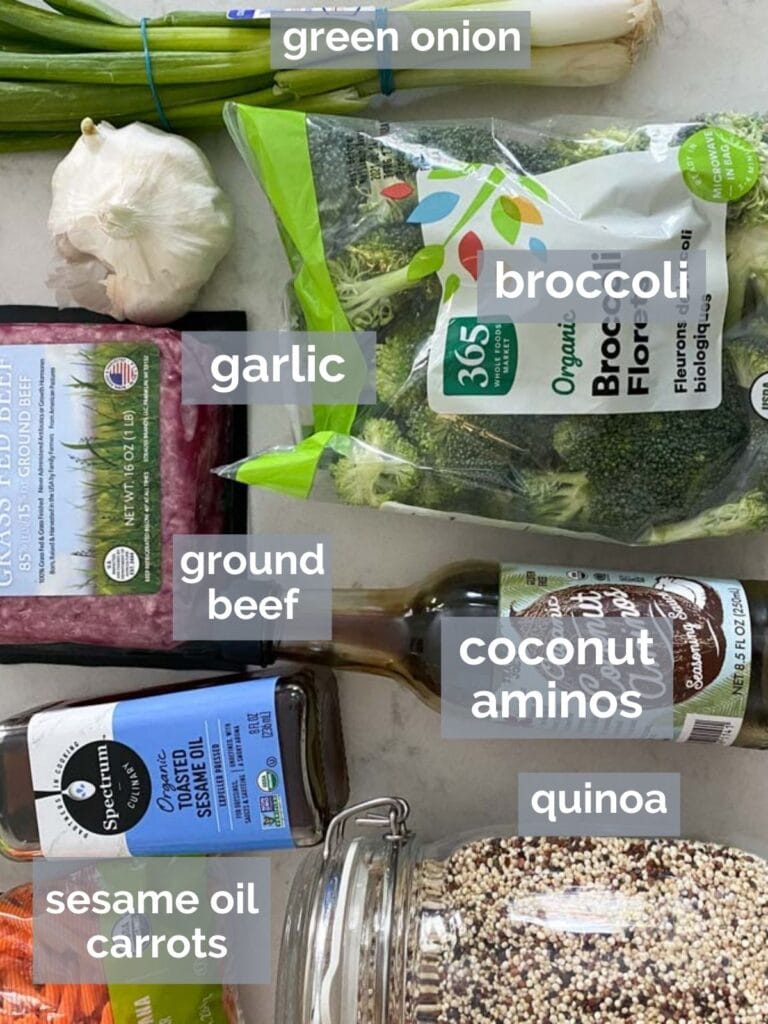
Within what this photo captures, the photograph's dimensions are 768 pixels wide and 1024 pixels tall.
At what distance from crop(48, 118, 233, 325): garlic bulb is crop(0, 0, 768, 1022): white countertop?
63 mm

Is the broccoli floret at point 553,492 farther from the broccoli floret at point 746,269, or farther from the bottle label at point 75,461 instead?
the bottle label at point 75,461

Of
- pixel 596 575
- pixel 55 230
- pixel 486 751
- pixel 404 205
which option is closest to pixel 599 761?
pixel 486 751

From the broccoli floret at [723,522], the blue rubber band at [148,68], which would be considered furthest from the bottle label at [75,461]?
the broccoli floret at [723,522]

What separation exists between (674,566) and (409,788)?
13.3 inches

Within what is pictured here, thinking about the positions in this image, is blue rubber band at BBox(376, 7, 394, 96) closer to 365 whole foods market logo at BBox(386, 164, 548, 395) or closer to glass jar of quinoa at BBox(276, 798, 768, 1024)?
365 whole foods market logo at BBox(386, 164, 548, 395)

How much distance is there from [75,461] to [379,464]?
0.92 feet

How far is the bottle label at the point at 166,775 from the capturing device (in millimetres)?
876

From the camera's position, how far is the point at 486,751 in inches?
38.9

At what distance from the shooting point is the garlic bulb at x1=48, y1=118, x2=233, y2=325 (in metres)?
0.89

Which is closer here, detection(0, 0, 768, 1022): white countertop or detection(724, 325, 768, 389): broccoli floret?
detection(724, 325, 768, 389): broccoli floret

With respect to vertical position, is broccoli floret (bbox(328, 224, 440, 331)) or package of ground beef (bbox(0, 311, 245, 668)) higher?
broccoli floret (bbox(328, 224, 440, 331))

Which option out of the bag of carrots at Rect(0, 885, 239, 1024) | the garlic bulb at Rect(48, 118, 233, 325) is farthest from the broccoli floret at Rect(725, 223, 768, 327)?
the bag of carrots at Rect(0, 885, 239, 1024)

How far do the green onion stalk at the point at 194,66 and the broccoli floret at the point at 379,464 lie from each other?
0.33 metres

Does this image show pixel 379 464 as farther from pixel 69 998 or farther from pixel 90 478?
pixel 69 998
